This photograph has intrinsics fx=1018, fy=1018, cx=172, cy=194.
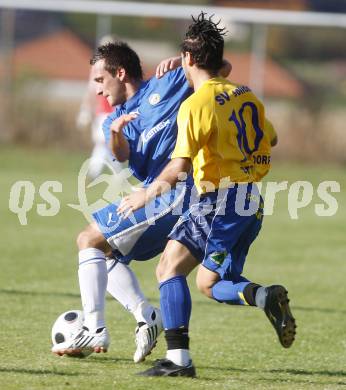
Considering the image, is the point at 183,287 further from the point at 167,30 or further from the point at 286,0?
the point at 286,0

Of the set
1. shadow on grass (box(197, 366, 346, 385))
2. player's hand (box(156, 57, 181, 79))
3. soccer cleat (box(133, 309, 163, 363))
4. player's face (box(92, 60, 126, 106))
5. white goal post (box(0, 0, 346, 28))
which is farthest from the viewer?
white goal post (box(0, 0, 346, 28))

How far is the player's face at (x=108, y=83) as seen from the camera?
579 cm

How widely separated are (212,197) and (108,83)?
3.42 ft

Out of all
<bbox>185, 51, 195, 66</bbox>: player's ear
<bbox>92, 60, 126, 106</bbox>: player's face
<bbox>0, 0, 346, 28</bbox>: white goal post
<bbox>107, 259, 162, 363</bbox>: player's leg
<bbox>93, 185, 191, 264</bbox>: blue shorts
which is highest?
<bbox>0, 0, 346, 28</bbox>: white goal post

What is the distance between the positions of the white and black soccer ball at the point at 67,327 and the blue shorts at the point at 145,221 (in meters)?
0.52

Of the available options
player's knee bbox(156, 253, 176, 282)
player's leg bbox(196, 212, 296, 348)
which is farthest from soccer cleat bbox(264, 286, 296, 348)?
player's knee bbox(156, 253, 176, 282)

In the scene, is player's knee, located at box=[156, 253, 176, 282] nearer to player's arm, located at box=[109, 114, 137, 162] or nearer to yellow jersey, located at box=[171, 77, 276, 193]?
yellow jersey, located at box=[171, 77, 276, 193]

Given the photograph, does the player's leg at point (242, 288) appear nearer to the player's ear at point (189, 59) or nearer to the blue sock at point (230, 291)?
the blue sock at point (230, 291)

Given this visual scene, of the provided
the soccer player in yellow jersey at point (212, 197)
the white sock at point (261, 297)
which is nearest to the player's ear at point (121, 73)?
the soccer player in yellow jersey at point (212, 197)

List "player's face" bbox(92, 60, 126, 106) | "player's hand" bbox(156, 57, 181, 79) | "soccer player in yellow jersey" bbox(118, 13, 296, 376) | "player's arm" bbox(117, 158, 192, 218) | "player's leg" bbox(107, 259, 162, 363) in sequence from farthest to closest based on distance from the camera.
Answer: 1. "player's hand" bbox(156, 57, 181, 79)
2. "player's face" bbox(92, 60, 126, 106)
3. "player's leg" bbox(107, 259, 162, 363)
4. "soccer player in yellow jersey" bbox(118, 13, 296, 376)
5. "player's arm" bbox(117, 158, 192, 218)

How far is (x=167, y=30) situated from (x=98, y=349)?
17.5m

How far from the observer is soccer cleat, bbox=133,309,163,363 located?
218 inches

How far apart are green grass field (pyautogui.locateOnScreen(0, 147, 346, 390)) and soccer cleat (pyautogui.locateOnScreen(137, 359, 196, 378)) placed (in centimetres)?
6

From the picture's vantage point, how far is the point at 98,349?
217 inches
